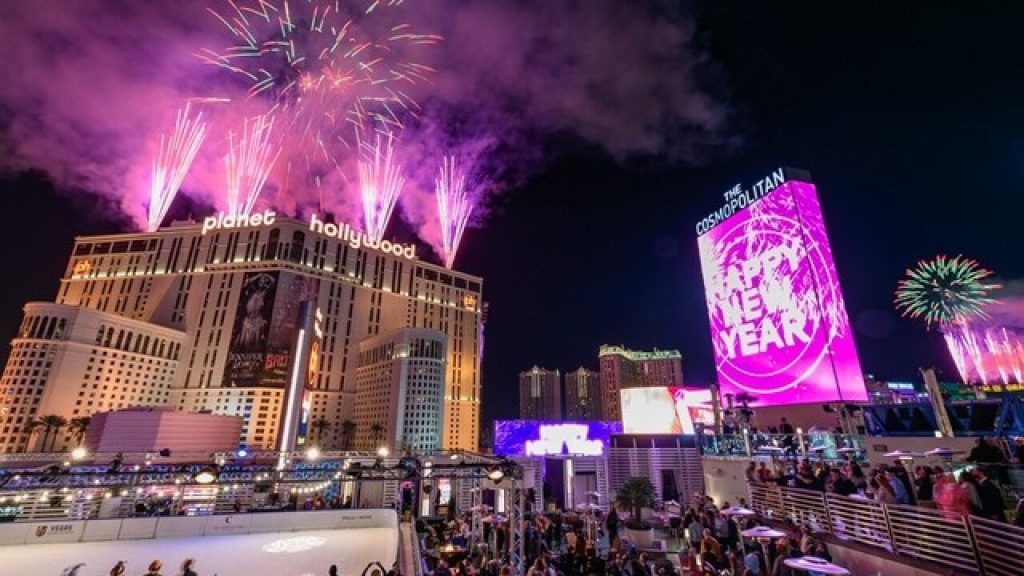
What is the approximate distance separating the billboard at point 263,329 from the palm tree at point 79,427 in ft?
55.7

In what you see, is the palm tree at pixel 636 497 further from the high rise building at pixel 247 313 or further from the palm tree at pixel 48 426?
the palm tree at pixel 48 426

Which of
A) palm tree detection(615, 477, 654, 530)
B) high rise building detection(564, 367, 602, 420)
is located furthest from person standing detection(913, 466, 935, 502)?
high rise building detection(564, 367, 602, 420)

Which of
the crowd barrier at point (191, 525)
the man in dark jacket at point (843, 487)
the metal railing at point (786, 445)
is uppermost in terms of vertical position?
the metal railing at point (786, 445)

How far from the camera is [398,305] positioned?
96.6 meters

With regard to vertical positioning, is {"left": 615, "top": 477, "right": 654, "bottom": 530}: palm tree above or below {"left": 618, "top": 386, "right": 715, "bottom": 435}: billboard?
below

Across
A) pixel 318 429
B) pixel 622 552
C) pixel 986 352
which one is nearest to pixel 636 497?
pixel 622 552

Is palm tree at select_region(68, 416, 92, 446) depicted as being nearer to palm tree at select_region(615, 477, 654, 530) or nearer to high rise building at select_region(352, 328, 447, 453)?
high rise building at select_region(352, 328, 447, 453)

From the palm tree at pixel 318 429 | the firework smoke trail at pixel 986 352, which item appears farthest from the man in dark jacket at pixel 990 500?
the palm tree at pixel 318 429

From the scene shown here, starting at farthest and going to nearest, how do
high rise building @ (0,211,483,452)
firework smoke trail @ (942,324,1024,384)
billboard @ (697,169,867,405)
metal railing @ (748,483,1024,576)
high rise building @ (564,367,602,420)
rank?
high rise building @ (564,367,602,420) < high rise building @ (0,211,483,452) < firework smoke trail @ (942,324,1024,384) < billboard @ (697,169,867,405) < metal railing @ (748,483,1024,576)

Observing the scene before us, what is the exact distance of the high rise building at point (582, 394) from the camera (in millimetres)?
136100

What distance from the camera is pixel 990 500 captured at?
738cm

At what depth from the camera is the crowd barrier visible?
16.6 m

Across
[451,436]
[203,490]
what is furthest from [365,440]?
[203,490]

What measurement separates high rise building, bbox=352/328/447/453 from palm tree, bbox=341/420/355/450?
1215 mm
